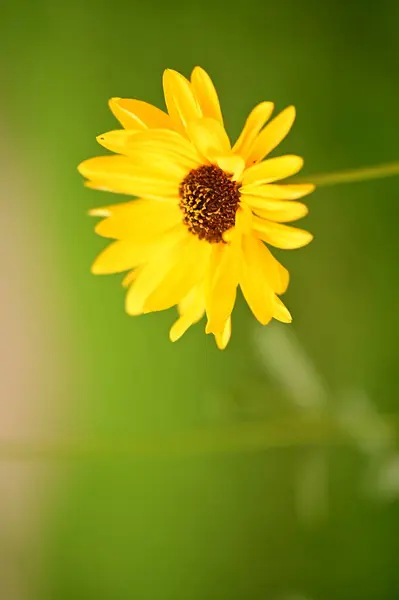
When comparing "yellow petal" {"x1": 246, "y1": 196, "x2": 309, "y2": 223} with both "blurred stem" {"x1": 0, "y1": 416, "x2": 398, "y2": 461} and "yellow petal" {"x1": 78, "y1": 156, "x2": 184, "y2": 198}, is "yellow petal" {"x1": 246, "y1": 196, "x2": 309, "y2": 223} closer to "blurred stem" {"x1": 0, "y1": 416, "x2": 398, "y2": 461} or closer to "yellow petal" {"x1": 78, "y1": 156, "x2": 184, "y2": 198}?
"yellow petal" {"x1": 78, "y1": 156, "x2": 184, "y2": 198}

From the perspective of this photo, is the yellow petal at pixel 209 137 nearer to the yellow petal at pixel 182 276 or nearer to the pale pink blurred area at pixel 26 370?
the yellow petal at pixel 182 276

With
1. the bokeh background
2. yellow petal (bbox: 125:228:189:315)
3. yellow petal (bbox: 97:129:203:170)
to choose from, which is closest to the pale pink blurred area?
the bokeh background

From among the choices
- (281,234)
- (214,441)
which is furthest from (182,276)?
(214,441)

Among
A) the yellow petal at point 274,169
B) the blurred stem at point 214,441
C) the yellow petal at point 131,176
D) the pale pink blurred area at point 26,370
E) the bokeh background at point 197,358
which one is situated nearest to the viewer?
the yellow petal at point 274,169

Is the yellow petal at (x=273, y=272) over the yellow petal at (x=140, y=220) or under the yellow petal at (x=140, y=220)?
under

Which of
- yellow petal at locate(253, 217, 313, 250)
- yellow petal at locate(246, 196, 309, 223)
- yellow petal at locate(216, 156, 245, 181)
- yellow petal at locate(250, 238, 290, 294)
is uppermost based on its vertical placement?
yellow petal at locate(216, 156, 245, 181)

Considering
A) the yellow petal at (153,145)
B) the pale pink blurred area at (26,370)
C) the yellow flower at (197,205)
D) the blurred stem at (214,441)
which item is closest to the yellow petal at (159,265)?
the yellow flower at (197,205)
